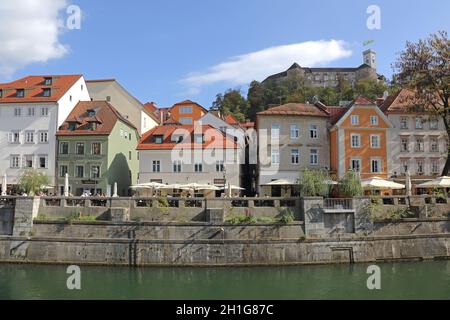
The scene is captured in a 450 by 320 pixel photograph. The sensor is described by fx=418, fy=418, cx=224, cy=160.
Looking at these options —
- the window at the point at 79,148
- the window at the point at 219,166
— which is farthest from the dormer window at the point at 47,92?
the window at the point at 219,166

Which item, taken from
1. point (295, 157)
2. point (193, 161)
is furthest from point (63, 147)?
point (295, 157)

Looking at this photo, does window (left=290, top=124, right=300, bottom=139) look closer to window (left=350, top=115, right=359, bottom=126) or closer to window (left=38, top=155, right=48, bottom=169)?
window (left=350, top=115, right=359, bottom=126)

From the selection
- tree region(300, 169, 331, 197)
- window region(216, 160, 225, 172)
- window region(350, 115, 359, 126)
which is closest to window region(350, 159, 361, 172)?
window region(350, 115, 359, 126)

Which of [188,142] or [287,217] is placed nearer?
[287,217]

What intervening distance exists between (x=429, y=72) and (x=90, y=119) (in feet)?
117

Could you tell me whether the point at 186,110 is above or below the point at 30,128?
above

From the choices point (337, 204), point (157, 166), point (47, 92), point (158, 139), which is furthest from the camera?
point (47, 92)

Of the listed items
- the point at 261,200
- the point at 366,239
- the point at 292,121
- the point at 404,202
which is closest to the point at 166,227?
the point at 261,200

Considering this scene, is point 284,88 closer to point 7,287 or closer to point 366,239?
point 366,239

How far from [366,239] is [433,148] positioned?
24.2 m

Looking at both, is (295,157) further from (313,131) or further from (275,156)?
(313,131)

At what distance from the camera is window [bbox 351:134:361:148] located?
45.8 metres

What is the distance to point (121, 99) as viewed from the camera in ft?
194

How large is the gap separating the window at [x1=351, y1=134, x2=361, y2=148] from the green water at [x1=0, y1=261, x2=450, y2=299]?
18.0m
